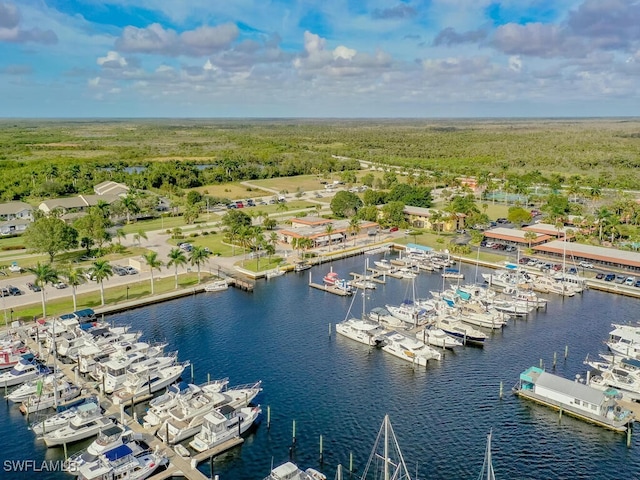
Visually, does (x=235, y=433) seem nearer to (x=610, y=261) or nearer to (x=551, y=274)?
(x=551, y=274)

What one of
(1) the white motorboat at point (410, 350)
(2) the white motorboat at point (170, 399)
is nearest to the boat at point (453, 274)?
(1) the white motorboat at point (410, 350)

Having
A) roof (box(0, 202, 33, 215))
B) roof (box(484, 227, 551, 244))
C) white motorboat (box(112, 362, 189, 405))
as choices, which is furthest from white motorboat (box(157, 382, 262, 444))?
roof (box(0, 202, 33, 215))

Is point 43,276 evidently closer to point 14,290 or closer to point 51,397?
point 14,290

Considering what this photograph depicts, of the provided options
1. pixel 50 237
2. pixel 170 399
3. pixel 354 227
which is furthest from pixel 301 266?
pixel 170 399

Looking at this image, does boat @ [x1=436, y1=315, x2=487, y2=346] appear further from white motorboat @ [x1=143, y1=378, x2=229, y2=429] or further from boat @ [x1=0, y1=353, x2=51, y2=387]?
boat @ [x1=0, y1=353, x2=51, y2=387]

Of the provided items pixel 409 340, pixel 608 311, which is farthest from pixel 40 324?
pixel 608 311
